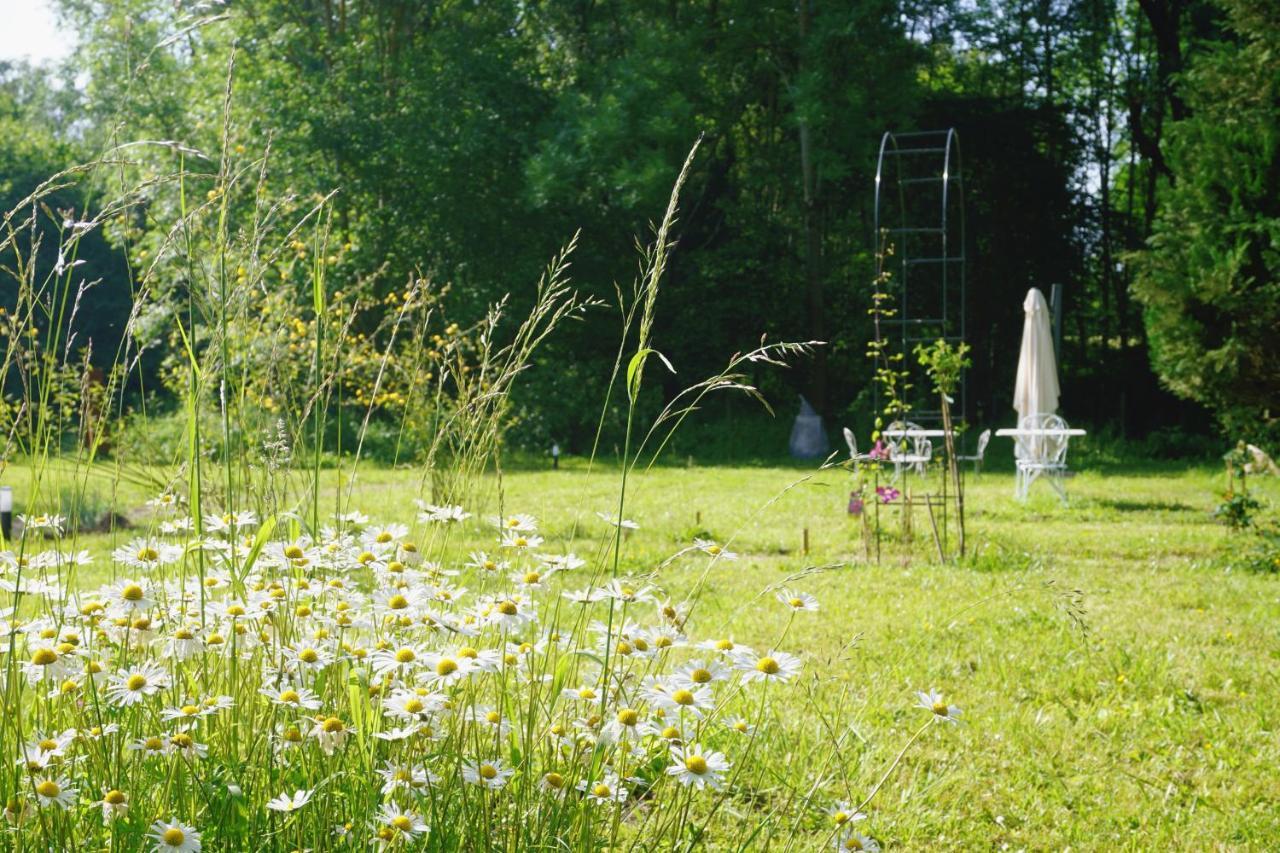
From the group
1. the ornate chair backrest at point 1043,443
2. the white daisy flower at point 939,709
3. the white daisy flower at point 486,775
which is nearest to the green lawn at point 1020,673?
the white daisy flower at point 939,709

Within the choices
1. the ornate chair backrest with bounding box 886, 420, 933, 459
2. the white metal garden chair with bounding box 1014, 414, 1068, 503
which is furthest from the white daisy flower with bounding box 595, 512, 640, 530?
the white metal garden chair with bounding box 1014, 414, 1068, 503

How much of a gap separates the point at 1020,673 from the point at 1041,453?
5.50 meters

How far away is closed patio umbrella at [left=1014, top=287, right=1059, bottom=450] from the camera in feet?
30.8

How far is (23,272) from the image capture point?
1.59 metres

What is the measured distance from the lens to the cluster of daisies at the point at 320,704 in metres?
1.46

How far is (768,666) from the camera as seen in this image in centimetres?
155

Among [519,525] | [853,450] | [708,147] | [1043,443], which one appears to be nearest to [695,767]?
[519,525]

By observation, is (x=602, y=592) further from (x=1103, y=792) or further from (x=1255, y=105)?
(x=1255, y=105)

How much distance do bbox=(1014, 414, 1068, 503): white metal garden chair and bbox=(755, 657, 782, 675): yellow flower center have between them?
7.20m

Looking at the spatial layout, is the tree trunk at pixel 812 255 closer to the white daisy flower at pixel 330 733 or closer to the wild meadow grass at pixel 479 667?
the wild meadow grass at pixel 479 667

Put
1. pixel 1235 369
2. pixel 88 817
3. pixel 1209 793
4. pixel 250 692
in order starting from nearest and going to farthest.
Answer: pixel 88 817 < pixel 250 692 < pixel 1209 793 < pixel 1235 369

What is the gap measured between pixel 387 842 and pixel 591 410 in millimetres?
12550

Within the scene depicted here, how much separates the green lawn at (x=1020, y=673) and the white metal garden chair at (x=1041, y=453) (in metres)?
0.89

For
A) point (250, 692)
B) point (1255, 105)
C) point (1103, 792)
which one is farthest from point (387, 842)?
point (1255, 105)
